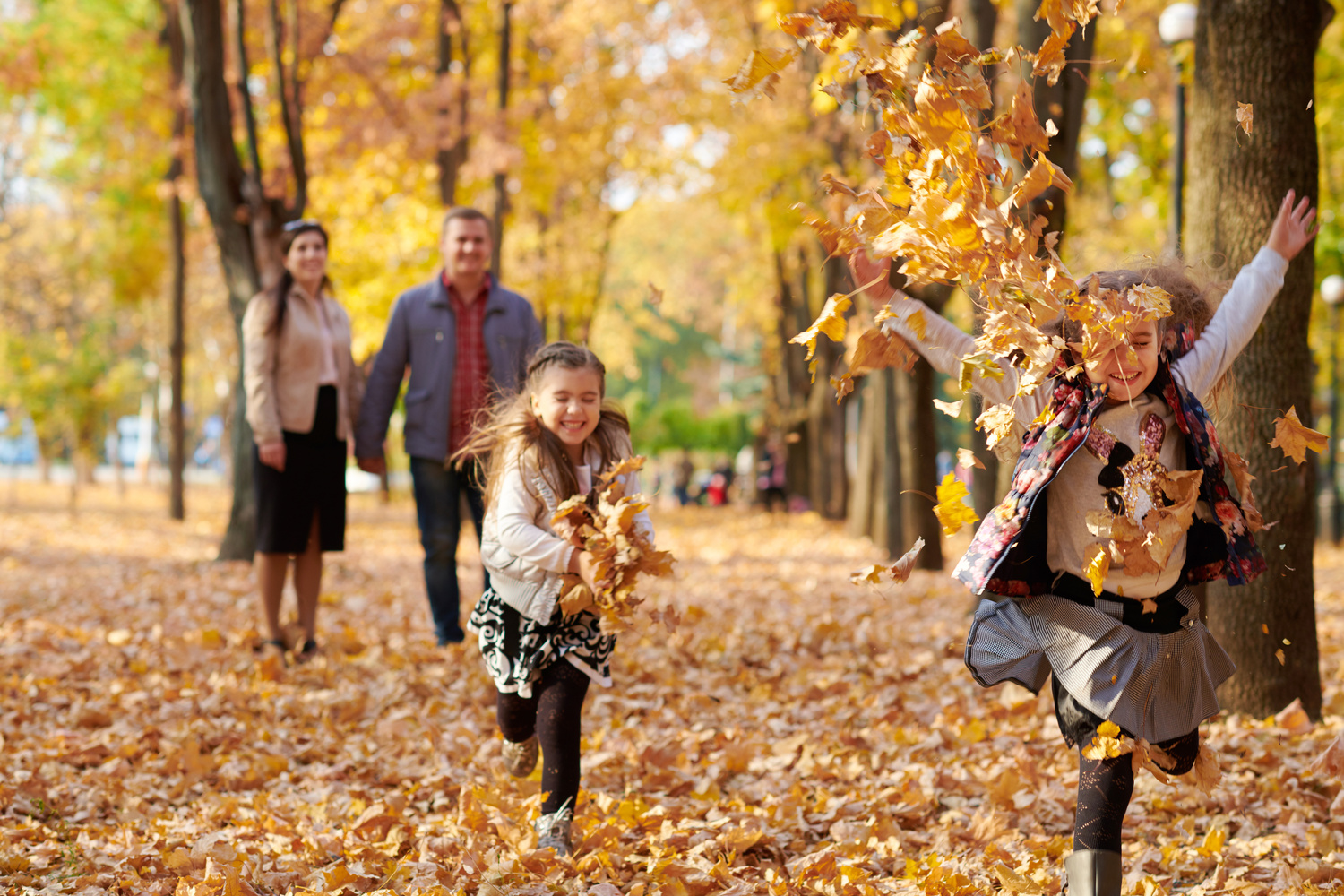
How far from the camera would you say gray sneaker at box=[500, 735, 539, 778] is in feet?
11.4

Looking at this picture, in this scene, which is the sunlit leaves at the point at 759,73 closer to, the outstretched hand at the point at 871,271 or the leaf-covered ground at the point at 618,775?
the outstretched hand at the point at 871,271

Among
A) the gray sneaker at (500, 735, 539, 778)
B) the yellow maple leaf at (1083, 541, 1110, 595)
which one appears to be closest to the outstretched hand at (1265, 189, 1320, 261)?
the yellow maple leaf at (1083, 541, 1110, 595)

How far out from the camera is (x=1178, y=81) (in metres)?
8.17

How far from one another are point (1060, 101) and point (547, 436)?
5.18m

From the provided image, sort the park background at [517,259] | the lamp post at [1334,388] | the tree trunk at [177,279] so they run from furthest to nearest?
the lamp post at [1334,388] < the tree trunk at [177,279] < the park background at [517,259]

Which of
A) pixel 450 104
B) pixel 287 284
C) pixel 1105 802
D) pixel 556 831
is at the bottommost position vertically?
pixel 556 831

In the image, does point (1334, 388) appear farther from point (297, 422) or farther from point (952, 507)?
point (952, 507)

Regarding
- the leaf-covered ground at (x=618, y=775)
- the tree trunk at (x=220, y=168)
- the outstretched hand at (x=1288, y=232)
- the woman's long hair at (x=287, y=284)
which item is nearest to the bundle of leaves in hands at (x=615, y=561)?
the leaf-covered ground at (x=618, y=775)

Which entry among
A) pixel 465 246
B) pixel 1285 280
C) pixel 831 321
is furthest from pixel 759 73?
pixel 465 246

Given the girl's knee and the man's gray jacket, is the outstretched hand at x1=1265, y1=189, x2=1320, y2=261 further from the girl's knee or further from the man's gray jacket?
the man's gray jacket

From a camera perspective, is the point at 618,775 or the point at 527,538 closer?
the point at 527,538

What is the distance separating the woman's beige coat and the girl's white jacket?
2.52m

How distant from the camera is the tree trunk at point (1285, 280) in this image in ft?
13.5

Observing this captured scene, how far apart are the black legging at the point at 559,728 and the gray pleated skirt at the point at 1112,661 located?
3.75 ft
